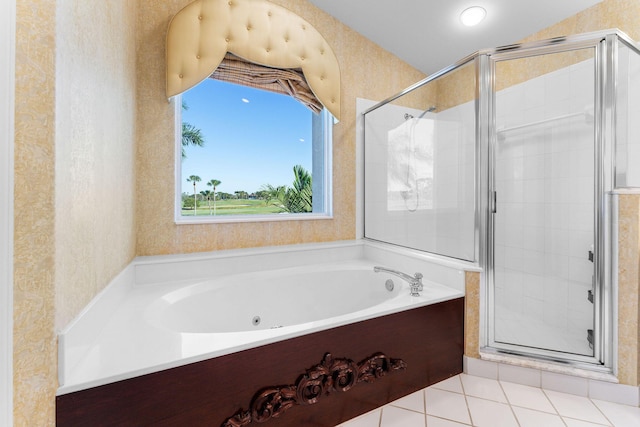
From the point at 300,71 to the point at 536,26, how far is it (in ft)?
5.84

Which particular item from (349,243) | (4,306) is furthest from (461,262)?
(4,306)

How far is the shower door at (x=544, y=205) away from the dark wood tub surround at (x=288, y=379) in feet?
1.26

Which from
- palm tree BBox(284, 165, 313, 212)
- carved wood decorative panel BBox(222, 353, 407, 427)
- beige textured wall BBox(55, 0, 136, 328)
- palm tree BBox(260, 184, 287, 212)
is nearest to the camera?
beige textured wall BBox(55, 0, 136, 328)

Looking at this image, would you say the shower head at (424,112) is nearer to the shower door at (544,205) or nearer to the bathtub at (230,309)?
the shower door at (544,205)

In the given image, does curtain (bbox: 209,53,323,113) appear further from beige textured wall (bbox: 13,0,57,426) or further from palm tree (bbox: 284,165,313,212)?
beige textured wall (bbox: 13,0,57,426)

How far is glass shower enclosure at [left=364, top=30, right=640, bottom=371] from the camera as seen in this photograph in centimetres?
148

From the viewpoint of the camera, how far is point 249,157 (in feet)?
7.41

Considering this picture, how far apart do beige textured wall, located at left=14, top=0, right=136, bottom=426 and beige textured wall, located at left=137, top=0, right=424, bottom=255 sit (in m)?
0.74

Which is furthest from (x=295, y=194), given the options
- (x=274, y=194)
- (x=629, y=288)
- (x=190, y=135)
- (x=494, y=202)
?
(x=629, y=288)

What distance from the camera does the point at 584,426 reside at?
1.25 meters

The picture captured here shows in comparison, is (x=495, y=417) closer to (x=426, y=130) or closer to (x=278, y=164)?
(x=426, y=130)

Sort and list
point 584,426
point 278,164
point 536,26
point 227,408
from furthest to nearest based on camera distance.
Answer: point 278,164, point 536,26, point 584,426, point 227,408

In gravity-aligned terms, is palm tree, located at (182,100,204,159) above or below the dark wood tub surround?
above

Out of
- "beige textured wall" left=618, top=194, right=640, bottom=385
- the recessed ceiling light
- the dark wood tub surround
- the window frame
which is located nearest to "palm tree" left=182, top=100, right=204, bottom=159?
the window frame
